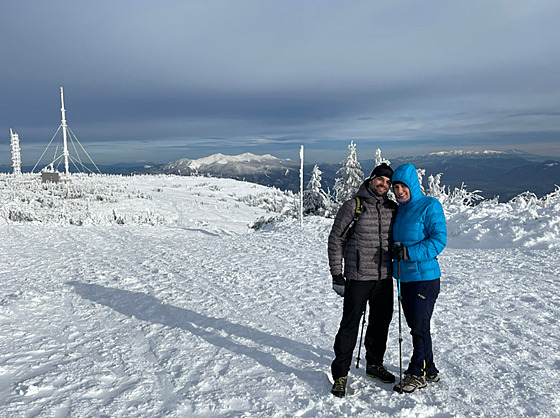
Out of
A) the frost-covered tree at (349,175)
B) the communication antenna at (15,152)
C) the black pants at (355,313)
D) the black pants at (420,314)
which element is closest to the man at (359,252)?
the black pants at (355,313)

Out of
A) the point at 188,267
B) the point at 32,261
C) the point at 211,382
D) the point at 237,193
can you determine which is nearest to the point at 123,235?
the point at 32,261

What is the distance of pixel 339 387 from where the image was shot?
157 inches

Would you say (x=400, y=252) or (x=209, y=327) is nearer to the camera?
(x=400, y=252)

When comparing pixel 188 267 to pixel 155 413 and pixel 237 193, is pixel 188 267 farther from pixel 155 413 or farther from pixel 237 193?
pixel 237 193

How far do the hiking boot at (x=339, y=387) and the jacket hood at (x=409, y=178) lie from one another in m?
2.15

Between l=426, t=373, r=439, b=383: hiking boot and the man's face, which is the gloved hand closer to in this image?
the man's face

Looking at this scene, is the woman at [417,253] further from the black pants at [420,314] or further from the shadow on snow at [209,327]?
the shadow on snow at [209,327]

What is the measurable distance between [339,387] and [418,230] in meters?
1.93

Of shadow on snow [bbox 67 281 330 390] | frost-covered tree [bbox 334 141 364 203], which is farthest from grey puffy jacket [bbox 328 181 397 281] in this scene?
frost-covered tree [bbox 334 141 364 203]

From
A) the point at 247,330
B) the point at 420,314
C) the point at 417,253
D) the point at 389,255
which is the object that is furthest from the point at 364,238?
the point at 247,330

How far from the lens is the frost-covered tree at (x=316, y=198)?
25.4m

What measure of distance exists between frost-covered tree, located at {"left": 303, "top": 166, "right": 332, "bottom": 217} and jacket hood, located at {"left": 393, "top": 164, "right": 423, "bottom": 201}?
21.0m

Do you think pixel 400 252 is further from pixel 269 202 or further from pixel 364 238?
pixel 269 202

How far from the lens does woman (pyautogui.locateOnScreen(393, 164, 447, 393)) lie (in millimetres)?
3791
